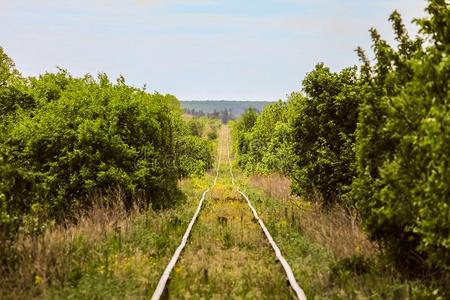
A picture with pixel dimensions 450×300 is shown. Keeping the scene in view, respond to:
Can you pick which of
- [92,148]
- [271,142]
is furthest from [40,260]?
[271,142]

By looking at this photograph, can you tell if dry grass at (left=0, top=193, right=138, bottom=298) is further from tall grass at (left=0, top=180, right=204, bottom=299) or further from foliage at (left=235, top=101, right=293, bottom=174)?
foliage at (left=235, top=101, right=293, bottom=174)

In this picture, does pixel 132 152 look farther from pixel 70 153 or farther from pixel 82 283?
pixel 82 283

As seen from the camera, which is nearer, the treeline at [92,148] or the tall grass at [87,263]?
the tall grass at [87,263]

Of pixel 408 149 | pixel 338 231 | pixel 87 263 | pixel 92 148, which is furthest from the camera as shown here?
pixel 92 148

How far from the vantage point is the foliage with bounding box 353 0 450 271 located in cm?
582

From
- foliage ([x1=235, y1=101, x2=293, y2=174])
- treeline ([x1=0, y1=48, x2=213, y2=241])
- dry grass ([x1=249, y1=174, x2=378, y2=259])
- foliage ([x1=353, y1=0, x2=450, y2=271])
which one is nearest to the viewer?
foliage ([x1=353, y1=0, x2=450, y2=271])

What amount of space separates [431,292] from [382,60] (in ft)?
12.8

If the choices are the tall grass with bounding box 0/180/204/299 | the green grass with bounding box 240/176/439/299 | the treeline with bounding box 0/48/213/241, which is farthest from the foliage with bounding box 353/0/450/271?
the treeline with bounding box 0/48/213/241

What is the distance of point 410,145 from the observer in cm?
681

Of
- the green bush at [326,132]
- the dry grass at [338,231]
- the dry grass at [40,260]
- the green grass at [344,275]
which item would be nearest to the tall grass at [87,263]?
the dry grass at [40,260]

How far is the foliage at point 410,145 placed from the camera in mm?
5824

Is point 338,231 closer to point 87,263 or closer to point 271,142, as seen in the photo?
point 87,263

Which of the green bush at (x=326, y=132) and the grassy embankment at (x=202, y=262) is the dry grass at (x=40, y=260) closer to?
the grassy embankment at (x=202, y=262)

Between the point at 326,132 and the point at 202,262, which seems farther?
the point at 326,132
